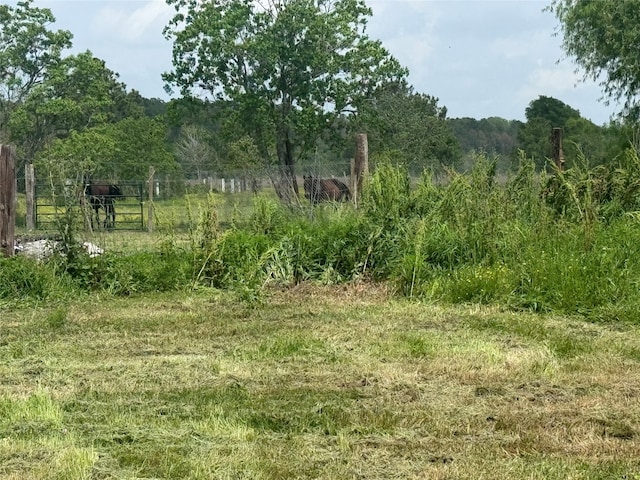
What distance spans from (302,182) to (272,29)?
1664 centimetres

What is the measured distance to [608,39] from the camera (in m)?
25.9

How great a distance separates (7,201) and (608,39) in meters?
22.8

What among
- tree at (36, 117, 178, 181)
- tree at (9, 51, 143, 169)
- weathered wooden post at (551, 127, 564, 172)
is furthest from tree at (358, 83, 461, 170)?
weathered wooden post at (551, 127, 564, 172)

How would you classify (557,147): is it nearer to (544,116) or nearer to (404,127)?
(404,127)

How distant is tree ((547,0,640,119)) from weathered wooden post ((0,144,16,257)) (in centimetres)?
2208

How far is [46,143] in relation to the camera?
3900 cm

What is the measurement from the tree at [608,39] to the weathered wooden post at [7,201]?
22.1m

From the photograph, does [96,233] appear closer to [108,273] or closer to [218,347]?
[108,273]

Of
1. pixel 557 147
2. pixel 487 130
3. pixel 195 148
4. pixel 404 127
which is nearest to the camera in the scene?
pixel 557 147

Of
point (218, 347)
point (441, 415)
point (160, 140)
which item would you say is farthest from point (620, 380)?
point (160, 140)

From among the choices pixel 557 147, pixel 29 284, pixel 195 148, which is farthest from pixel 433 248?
pixel 195 148

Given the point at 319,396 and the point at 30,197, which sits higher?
the point at 30,197

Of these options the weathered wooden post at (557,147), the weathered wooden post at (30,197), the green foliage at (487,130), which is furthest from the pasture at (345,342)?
the green foliage at (487,130)

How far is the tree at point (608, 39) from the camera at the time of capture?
83.8ft
